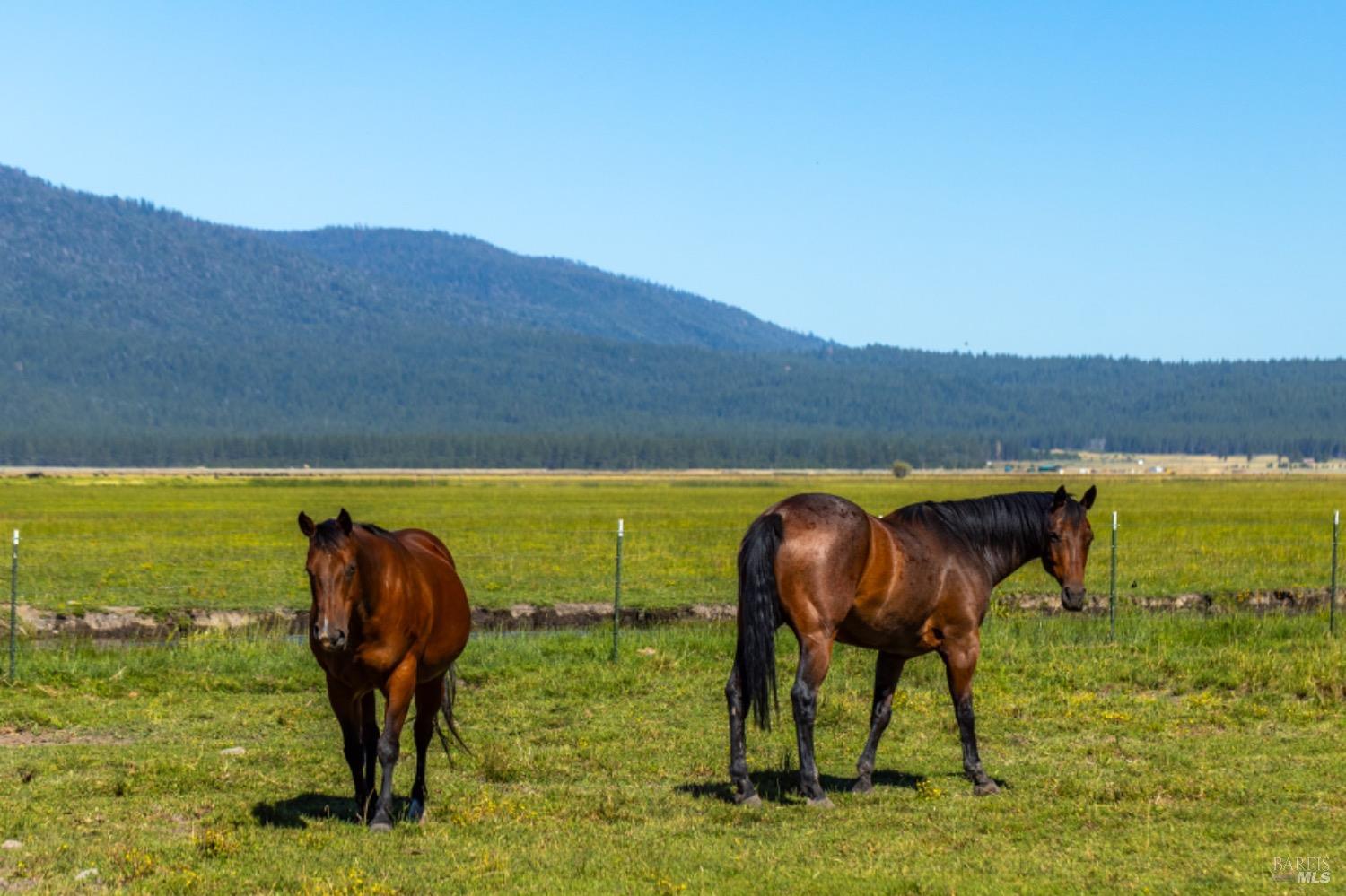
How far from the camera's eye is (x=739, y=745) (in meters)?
12.0

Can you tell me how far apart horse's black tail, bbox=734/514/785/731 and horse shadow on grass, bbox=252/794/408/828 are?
2675mm

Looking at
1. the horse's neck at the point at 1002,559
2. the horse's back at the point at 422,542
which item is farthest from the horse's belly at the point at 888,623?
the horse's back at the point at 422,542

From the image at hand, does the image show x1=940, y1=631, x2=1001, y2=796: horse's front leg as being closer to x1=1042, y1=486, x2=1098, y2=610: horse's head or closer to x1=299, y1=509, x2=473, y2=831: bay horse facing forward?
x1=1042, y1=486, x2=1098, y2=610: horse's head

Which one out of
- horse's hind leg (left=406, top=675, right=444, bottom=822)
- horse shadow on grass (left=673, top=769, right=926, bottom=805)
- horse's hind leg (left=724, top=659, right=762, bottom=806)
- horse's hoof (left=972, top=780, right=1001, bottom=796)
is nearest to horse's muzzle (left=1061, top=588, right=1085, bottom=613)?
horse's hoof (left=972, top=780, right=1001, bottom=796)

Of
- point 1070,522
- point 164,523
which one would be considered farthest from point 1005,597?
point 164,523

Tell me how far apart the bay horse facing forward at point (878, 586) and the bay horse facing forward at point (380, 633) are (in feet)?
7.20

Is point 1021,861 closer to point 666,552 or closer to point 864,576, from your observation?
point 864,576

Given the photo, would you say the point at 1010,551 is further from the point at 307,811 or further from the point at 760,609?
the point at 307,811

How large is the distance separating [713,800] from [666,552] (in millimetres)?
33426

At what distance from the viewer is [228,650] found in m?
20.4

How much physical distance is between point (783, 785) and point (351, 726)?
3.43m

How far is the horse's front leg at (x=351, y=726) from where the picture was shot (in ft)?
36.6

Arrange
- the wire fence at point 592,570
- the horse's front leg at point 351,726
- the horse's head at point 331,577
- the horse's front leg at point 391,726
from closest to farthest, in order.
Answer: the horse's head at point 331,577, the horse's front leg at point 391,726, the horse's front leg at point 351,726, the wire fence at point 592,570

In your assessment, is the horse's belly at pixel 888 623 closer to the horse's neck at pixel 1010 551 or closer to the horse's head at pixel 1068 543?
the horse's neck at pixel 1010 551
